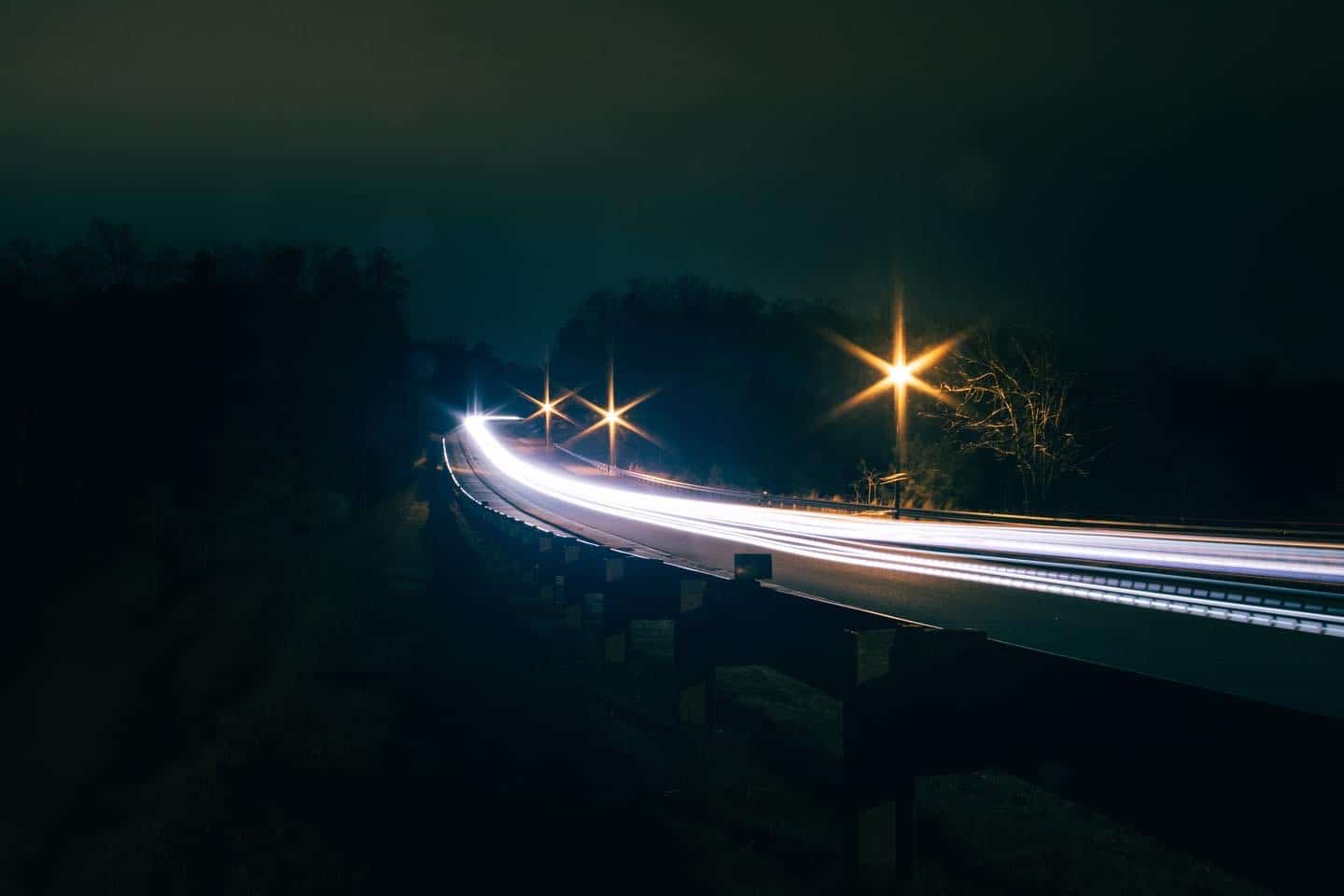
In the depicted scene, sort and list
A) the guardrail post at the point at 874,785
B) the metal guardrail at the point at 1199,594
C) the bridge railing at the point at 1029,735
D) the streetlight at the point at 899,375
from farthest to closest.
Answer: the streetlight at the point at 899,375 → the metal guardrail at the point at 1199,594 → the guardrail post at the point at 874,785 → the bridge railing at the point at 1029,735

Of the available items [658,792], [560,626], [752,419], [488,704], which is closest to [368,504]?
[752,419]

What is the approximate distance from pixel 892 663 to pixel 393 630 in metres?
15.5

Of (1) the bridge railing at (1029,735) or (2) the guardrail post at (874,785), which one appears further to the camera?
(2) the guardrail post at (874,785)

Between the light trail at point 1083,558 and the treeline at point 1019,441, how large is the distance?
14.6 meters

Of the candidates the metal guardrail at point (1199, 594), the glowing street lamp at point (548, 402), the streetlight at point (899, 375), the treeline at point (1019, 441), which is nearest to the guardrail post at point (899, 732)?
the metal guardrail at point (1199, 594)

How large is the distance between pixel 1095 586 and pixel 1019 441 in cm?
2745

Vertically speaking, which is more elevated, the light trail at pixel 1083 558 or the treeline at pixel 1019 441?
the treeline at pixel 1019 441

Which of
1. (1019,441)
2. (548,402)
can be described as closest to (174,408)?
(548,402)

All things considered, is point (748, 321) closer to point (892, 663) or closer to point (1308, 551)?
point (1308, 551)

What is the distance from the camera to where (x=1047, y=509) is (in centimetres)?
4119

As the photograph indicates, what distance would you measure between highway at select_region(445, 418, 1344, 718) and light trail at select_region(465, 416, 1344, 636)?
4 cm

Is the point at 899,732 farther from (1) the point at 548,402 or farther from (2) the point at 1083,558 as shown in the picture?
(1) the point at 548,402

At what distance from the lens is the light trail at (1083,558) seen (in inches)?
461

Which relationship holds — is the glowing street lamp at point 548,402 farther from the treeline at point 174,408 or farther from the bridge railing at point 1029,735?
the bridge railing at point 1029,735
